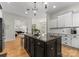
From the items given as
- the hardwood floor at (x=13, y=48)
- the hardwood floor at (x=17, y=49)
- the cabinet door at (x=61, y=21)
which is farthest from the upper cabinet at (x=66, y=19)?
the hardwood floor at (x=13, y=48)

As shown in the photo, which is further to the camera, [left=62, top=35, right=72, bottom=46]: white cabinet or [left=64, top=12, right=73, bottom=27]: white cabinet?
[left=62, top=35, right=72, bottom=46]: white cabinet

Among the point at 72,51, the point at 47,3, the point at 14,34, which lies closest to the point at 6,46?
the point at 14,34

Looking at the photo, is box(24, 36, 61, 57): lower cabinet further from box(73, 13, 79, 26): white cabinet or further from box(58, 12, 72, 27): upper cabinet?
box(73, 13, 79, 26): white cabinet

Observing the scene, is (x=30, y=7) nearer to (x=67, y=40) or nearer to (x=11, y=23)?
(x=11, y=23)

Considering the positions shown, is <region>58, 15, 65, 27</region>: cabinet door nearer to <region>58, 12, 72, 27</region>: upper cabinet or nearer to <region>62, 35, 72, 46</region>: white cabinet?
<region>58, 12, 72, 27</region>: upper cabinet

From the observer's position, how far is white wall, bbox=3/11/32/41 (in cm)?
200

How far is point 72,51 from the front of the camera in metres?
1.96

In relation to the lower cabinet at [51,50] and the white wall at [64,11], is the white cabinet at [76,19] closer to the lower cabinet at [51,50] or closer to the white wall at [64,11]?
the white wall at [64,11]

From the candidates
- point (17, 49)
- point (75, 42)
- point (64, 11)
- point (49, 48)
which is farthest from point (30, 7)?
point (75, 42)

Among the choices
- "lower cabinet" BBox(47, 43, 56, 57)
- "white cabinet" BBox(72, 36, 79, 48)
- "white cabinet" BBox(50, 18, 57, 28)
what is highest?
"white cabinet" BBox(50, 18, 57, 28)

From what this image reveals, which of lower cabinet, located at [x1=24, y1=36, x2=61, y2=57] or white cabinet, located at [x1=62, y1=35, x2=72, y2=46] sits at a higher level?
white cabinet, located at [x1=62, y1=35, x2=72, y2=46]

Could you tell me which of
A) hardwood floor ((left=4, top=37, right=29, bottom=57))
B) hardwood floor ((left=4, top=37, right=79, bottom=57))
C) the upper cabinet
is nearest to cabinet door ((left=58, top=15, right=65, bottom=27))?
the upper cabinet

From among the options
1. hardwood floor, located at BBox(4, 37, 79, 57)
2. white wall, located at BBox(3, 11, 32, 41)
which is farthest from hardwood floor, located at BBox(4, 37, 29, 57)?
white wall, located at BBox(3, 11, 32, 41)

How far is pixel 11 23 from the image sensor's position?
2107 mm
